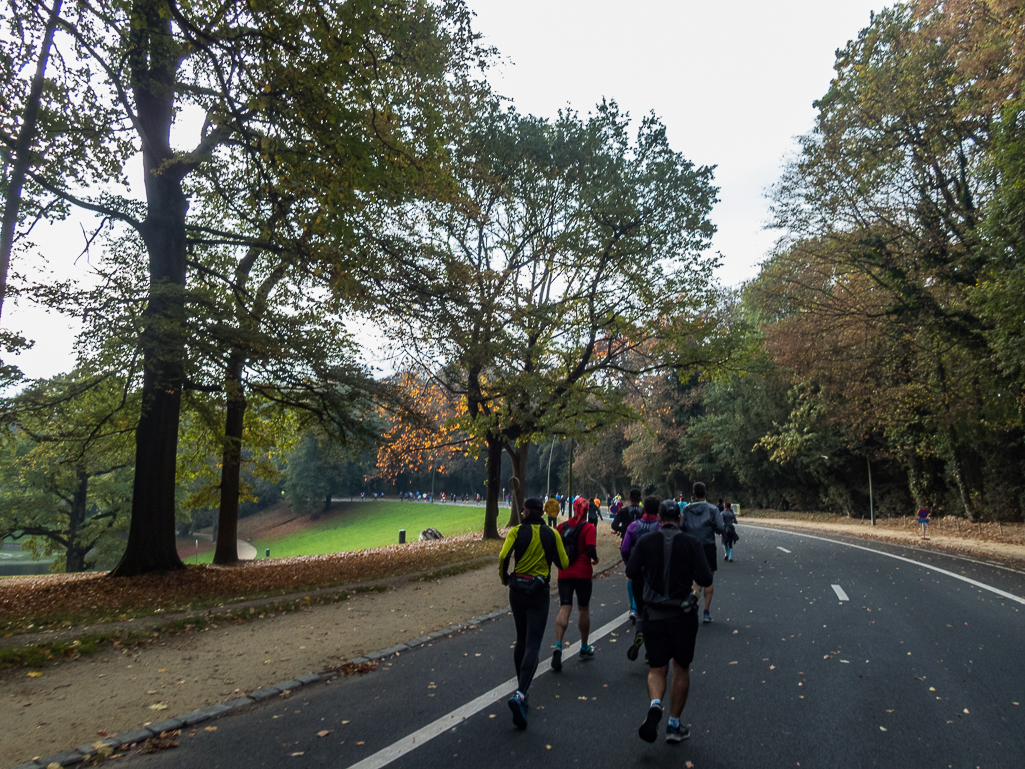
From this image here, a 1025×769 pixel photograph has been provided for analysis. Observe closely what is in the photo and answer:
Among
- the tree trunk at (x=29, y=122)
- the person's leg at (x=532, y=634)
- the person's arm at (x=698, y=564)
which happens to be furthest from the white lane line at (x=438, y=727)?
the tree trunk at (x=29, y=122)

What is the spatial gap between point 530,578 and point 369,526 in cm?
6100

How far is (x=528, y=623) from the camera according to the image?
5531 millimetres

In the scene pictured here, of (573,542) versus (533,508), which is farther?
(573,542)

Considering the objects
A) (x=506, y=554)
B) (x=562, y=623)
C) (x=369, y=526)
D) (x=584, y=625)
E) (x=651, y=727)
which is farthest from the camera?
(x=369, y=526)

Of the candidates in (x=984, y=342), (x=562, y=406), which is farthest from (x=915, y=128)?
(x=562, y=406)

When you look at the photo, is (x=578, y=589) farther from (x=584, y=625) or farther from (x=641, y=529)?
(x=641, y=529)

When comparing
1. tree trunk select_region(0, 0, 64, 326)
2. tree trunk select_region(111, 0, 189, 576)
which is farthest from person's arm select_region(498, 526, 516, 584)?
tree trunk select_region(0, 0, 64, 326)

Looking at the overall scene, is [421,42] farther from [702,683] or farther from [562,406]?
[562,406]

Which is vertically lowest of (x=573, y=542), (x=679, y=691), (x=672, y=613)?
(x=679, y=691)

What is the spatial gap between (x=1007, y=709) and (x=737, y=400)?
40.1 m

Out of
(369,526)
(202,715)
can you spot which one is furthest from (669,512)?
(369,526)

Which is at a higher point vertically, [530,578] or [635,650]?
[530,578]

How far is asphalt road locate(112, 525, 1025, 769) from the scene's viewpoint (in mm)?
4320

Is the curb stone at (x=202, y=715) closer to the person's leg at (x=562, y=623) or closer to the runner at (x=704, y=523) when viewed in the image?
the person's leg at (x=562, y=623)
